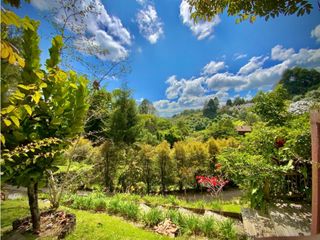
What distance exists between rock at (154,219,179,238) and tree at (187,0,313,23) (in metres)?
3.23

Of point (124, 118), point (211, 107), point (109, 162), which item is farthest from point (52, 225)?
point (211, 107)

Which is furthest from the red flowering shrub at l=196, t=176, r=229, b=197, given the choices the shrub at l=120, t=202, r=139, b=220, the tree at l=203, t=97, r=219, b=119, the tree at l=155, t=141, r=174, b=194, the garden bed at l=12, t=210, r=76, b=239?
the tree at l=203, t=97, r=219, b=119

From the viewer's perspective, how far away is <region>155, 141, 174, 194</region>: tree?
11391 mm

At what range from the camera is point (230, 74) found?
759cm

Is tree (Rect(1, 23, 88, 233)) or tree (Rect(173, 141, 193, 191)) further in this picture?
tree (Rect(173, 141, 193, 191))

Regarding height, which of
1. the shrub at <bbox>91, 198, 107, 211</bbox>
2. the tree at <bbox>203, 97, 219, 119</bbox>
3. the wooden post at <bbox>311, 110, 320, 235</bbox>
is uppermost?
the tree at <bbox>203, 97, 219, 119</bbox>

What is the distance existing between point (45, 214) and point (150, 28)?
4.32 metres

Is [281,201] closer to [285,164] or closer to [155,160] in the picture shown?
[285,164]

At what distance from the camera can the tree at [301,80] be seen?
747 centimetres

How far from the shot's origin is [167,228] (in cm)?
381

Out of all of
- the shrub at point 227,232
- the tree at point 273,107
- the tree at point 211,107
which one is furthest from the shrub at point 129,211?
the tree at point 211,107

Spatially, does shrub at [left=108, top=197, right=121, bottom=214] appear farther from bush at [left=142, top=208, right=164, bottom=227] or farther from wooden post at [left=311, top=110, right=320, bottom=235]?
wooden post at [left=311, top=110, right=320, bottom=235]

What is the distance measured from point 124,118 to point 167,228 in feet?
25.5

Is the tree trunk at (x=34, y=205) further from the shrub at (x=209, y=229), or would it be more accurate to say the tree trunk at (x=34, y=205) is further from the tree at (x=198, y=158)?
the tree at (x=198, y=158)
